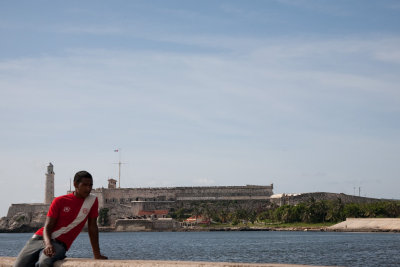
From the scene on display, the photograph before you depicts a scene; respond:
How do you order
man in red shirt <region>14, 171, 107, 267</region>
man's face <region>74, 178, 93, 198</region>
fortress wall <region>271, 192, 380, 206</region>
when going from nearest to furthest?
1. man in red shirt <region>14, 171, 107, 267</region>
2. man's face <region>74, 178, 93, 198</region>
3. fortress wall <region>271, 192, 380, 206</region>

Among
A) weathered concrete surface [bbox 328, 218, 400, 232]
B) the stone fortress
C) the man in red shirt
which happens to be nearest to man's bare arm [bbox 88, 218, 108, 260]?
the man in red shirt

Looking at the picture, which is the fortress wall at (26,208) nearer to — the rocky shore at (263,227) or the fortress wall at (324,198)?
the rocky shore at (263,227)

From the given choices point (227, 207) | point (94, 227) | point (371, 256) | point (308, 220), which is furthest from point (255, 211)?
point (94, 227)

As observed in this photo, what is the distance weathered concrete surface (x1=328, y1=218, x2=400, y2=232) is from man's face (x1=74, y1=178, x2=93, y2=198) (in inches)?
4139

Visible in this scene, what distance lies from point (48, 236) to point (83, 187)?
0.90 m

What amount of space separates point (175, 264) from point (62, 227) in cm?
207

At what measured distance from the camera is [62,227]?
9.10 m

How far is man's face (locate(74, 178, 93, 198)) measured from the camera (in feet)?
29.8

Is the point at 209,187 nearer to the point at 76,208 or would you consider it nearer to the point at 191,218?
the point at 191,218

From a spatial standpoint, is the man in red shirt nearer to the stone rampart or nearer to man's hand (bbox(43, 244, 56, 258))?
man's hand (bbox(43, 244, 56, 258))

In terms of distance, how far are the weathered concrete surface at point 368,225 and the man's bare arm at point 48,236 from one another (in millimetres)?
105374

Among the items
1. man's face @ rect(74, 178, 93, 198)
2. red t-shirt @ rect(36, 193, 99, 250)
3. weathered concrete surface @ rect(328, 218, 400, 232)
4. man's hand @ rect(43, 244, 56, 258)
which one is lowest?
weathered concrete surface @ rect(328, 218, 400, 232)

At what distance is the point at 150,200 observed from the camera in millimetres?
149375

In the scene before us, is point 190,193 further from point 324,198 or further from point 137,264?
point 137,264
